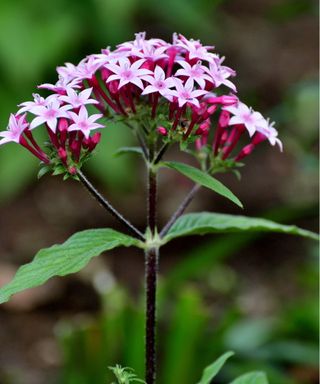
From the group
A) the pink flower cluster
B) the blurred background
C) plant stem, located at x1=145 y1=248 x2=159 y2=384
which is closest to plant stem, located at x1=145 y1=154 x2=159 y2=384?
plant stem, located at x1=145 y1=248 x2=159 y2=384

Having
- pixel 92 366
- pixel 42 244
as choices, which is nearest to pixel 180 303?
pixel 92 366

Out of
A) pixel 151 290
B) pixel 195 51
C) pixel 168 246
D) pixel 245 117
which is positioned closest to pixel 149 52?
pixel 195 51

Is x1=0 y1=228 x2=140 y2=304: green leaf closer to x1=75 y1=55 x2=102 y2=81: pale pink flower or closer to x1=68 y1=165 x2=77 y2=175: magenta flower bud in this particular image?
x1=68 y1=165 x2=77 y2=175: magenta flower bud

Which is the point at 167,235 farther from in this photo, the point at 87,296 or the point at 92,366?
the point at 87,296

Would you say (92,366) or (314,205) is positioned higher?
(314,205)

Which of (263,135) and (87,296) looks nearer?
(263,135)

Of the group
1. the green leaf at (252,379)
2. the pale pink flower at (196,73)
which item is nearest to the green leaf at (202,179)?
the pale pink flower at (196,73)

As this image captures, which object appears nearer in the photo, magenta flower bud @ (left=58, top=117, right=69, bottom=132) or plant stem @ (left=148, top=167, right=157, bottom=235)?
magenta flower bud @ (left=58, top=117, right=69, bottom=132)
